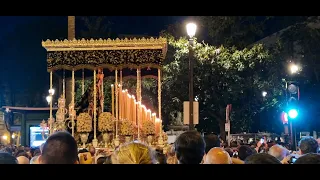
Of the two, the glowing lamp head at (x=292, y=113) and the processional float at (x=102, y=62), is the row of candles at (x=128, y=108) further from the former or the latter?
the glowing lamp head at (x=292, y=113)

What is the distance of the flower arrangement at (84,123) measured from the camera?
45.4ft

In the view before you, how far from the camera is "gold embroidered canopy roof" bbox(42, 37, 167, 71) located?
1404 centimetres

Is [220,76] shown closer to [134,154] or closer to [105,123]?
[105,123]

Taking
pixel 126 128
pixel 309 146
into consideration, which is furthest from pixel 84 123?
pixel 309 146

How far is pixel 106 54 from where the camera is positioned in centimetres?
1421

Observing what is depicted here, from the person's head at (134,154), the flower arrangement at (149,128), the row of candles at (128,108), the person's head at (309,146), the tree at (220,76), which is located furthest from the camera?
the tree at (220,76)

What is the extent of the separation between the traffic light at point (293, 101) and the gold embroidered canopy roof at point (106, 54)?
8.13 meters

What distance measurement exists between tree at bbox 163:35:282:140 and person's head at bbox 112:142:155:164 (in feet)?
89.5

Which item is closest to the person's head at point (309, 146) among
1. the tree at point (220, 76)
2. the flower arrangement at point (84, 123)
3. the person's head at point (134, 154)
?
the person's head at point (134, 154)

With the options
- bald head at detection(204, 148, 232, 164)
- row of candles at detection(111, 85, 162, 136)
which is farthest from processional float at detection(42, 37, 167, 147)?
bald head at detection(204, 148, 232, 164)

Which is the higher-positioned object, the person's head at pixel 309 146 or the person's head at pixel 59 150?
the person's head at pixel 59 150

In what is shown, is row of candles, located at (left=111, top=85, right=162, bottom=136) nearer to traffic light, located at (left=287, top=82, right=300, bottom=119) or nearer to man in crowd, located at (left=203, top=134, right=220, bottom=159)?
traffic light, located at (left=287, top=82, right=300, bottom=119)
